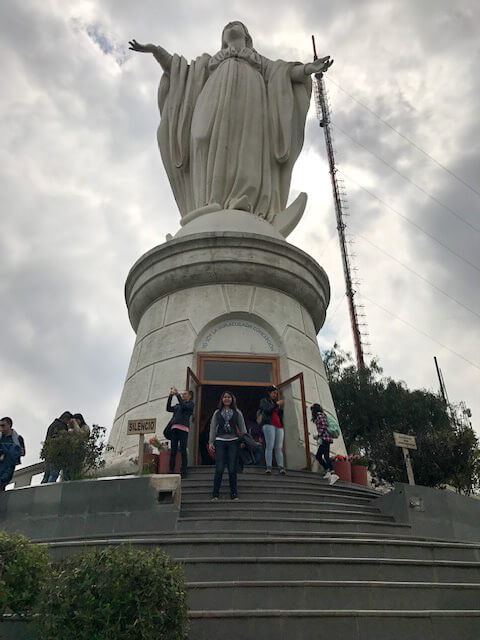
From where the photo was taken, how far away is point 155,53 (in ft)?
57.9

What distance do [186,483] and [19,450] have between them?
101 inches

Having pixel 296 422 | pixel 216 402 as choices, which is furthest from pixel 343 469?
pixel 216 402

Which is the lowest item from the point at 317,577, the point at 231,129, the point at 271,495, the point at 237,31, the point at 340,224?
the point at 317,577

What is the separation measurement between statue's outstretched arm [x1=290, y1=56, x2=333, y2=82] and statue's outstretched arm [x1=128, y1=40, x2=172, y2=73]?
3.80 meters

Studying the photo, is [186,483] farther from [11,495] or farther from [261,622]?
[261,622]

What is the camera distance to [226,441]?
8.41 meters

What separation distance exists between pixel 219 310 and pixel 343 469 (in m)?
4.55

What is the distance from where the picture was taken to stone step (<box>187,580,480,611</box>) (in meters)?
5.46

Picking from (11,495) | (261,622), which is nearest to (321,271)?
(11,495)

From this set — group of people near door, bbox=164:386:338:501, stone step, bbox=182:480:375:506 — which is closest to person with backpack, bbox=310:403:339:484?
group of people near door, bbox=164:386:338:501

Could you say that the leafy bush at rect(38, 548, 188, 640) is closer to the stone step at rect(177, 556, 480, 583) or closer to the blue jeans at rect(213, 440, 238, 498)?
the stone step at rect(177, 556, 480, 583)

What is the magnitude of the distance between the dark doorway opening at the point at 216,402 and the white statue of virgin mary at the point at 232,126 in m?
4.99

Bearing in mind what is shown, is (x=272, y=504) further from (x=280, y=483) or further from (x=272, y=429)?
(x=272, y=429)

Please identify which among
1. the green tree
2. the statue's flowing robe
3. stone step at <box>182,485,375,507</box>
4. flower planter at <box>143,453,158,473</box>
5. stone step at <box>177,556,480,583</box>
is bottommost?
stone step at <box>177,556,480,583</box>
